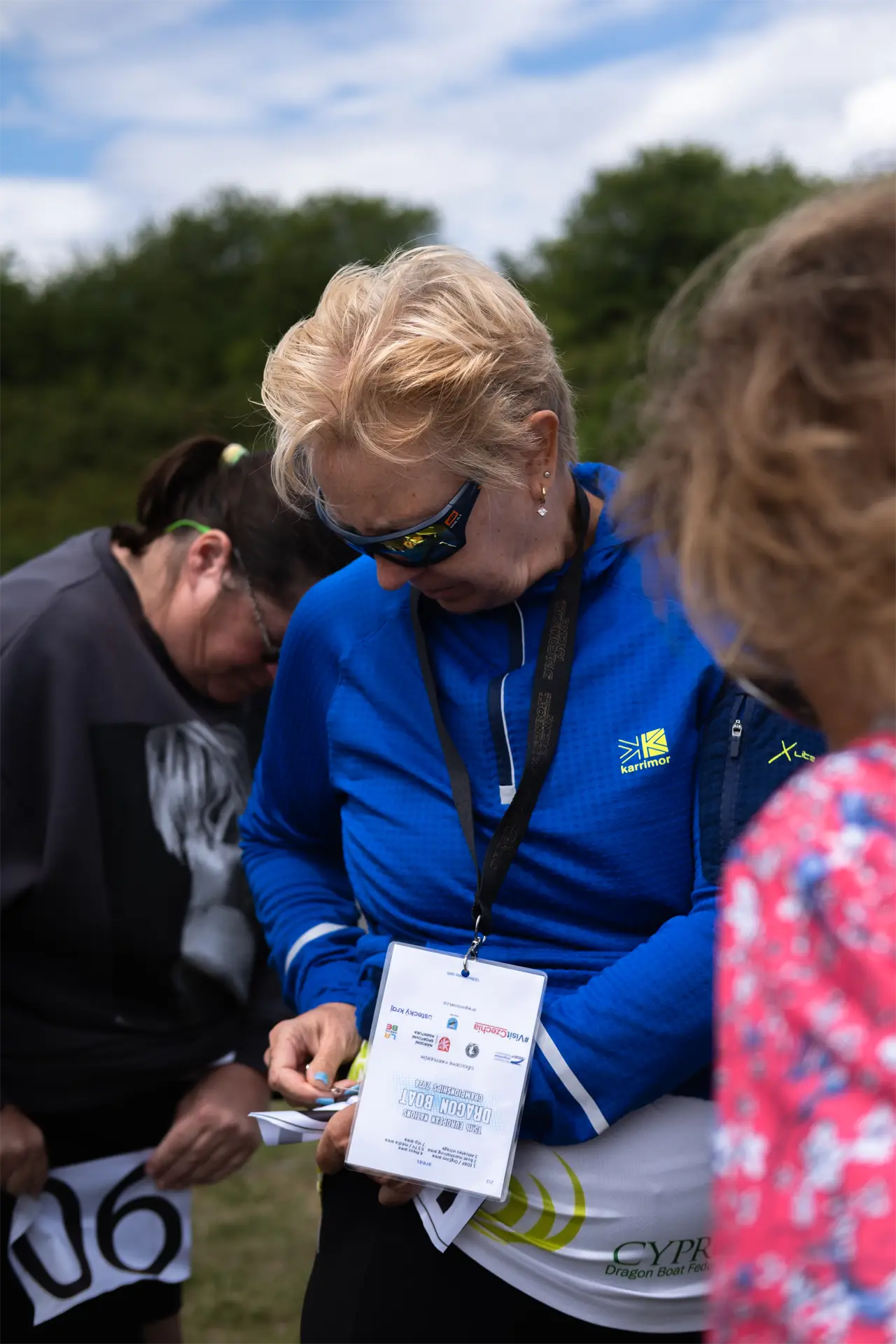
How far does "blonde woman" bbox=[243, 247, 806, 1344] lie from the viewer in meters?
1.51

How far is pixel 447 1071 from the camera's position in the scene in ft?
5.10

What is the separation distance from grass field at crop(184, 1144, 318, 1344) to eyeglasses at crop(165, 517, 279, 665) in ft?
6.69

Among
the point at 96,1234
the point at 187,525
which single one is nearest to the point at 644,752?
the point at 187,525

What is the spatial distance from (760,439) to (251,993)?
2.10 meters

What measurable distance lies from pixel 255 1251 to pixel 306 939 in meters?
2.52

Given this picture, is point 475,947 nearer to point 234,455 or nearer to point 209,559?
point 209,559

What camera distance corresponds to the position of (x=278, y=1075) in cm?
176

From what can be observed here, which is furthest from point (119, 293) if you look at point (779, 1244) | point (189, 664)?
point (779, 1244)

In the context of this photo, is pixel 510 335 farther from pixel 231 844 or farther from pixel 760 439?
pixel 231 844

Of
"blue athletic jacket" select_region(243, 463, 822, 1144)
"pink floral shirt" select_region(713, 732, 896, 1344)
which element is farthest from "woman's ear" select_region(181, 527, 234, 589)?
"pink floral shirt" select_region(713, 732, 896, 1344)

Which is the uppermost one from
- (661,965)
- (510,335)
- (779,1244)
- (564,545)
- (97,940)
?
(510,335)

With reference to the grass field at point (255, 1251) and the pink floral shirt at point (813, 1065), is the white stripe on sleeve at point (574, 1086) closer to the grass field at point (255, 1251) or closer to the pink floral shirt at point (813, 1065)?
the pink floral shirt at point (813, 1065)

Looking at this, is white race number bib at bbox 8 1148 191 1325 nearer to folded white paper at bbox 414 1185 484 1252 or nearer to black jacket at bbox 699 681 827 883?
folded white paper at bbox 414 1185 484 1252

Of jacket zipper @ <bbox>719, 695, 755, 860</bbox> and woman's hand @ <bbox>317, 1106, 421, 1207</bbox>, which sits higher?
jacket zipper @ <bbox>719, 695, 755, 860</bbox>
